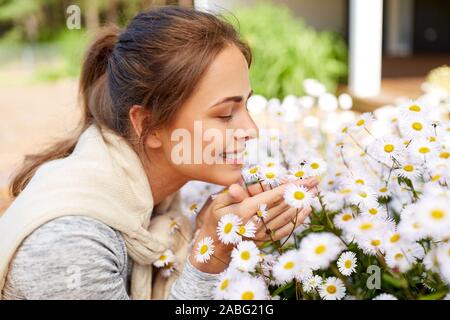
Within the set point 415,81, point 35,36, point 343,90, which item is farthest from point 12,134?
point 35,36

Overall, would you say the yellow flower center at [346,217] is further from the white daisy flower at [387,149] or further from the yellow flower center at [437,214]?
the yellow flower center at [437,214]

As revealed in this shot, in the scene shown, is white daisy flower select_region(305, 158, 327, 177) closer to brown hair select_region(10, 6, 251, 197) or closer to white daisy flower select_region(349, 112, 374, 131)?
white daisy flower select_region(349, 112, 374, 131)

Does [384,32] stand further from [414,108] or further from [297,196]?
[297,196]

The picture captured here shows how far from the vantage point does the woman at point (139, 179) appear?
3.44 ft

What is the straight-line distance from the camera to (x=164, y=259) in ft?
4.24

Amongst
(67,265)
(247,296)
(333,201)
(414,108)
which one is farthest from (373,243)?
(67,265)

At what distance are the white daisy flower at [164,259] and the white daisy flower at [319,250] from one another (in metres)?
0.56

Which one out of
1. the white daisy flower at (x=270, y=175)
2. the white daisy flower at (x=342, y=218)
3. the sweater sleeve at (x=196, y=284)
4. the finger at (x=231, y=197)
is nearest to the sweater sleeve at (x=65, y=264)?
the sweater sleeve at (x=196, y=284)

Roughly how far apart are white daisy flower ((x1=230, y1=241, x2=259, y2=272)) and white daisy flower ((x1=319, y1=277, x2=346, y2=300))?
114mm

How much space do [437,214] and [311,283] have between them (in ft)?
0.86

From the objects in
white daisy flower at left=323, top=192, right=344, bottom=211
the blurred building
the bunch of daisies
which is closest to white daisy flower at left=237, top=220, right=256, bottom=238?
the bunch of daisies

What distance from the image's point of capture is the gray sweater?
1.02 metres

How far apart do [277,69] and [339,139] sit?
205 inches
